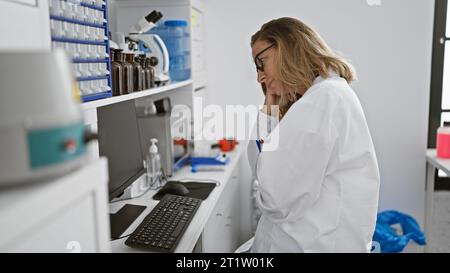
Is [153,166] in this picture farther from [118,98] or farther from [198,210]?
[118,98]

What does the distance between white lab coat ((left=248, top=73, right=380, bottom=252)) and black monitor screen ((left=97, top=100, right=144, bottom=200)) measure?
1.68ft

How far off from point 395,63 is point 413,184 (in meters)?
0.77

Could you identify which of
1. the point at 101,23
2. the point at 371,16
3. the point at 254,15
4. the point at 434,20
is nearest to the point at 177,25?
the point at 254,15

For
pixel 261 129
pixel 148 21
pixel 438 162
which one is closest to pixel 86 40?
pixel 148 21

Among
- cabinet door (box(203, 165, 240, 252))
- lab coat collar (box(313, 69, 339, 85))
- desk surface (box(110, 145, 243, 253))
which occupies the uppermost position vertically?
lab coat collar (box(313, 69, 339, 85))

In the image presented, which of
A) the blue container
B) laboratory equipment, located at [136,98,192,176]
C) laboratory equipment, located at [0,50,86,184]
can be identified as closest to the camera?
laboratory equipment, located at [0,50,86,184]

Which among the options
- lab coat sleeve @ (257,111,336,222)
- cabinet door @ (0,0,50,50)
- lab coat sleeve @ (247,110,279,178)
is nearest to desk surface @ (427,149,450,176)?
lab coat sleeve @ (247,110,279,178)

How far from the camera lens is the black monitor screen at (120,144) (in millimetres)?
1388

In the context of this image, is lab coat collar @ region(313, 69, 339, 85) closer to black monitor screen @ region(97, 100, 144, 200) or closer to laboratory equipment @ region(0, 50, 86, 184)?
black monitor screen @ region(97, 100, 144, 200)

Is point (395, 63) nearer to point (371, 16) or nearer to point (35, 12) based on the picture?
point (371, 16)

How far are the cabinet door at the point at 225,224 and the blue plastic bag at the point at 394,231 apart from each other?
78cm

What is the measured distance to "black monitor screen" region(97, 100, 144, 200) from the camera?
1.39m

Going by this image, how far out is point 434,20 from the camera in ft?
7.84
